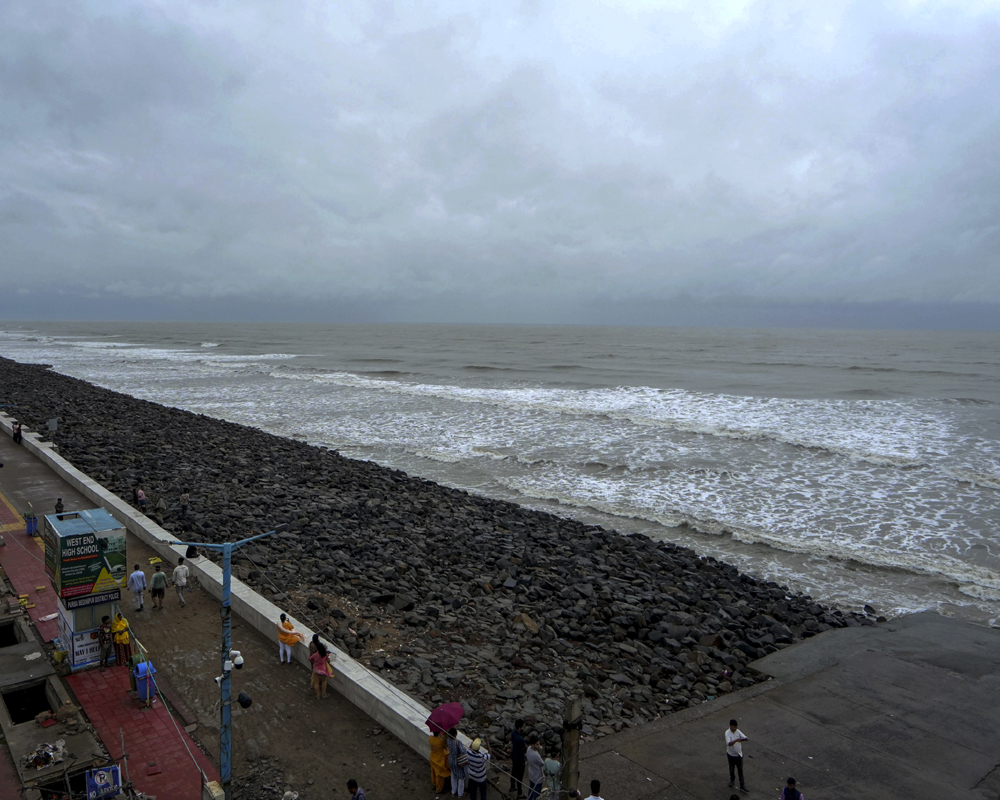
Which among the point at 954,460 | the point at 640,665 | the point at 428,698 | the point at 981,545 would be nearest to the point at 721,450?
the point at 954,460

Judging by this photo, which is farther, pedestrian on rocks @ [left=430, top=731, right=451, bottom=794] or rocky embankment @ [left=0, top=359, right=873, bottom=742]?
rocky embankment @ [left=0, top=359, right=873, bottom=742]

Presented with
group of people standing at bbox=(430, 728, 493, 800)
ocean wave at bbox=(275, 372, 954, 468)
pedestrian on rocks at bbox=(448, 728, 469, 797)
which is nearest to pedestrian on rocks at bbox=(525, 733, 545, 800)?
group of people standing at bbox=(430, 728, 493, 800)

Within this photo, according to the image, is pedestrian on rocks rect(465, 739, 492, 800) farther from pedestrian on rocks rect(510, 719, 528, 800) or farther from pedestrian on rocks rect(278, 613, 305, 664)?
pedestrian on rocks rect(278, 613, 305, 664)

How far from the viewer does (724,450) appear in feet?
98.5

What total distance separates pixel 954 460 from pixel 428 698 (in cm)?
2788

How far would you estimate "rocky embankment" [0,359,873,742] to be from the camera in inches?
400

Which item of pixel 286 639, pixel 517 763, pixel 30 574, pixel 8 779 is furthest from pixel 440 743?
pixel 30 574

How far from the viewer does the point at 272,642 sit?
1055cm

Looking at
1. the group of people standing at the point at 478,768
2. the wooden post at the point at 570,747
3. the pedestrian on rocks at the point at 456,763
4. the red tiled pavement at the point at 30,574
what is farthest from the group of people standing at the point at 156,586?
the wooden post at the point at 570,747

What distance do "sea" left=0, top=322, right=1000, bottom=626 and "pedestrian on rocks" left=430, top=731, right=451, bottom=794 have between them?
11.2m

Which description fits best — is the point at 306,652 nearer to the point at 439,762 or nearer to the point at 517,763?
the point at 439,762

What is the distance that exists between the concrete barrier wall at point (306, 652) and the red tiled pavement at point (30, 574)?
193 cm

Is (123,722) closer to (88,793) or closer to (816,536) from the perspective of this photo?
(88,793)

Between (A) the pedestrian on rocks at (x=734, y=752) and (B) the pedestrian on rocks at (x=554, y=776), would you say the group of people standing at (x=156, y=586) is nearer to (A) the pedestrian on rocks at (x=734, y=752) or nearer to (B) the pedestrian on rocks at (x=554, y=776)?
(B) the pedestrian on rocks at (x=554, y=776)
